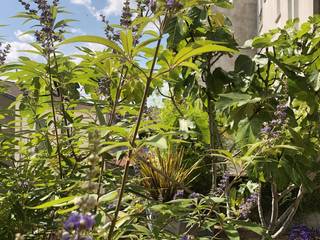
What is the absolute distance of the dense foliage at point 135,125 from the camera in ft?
3.85

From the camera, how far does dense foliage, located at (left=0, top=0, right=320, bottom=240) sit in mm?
1175

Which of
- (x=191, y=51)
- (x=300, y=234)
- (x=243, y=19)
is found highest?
(x=243, y=19)

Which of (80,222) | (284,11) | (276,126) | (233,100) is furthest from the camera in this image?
(284,11)

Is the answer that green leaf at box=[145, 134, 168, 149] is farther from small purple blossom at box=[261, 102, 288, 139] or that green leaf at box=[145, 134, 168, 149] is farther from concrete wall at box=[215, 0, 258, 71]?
concrete wall at box=[215, 0, 258, 71]

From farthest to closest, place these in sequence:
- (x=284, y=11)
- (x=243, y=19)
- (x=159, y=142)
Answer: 1. (x=243, y=19)
2. (x=284, y=11)
3. (x=159, y=142)

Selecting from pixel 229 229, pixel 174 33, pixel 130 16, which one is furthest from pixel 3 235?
pixel 174 33

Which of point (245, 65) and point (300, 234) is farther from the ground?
point (245, 65)

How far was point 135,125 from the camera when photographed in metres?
1.19

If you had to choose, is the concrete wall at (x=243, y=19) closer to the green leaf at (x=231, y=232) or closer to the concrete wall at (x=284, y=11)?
the concrete wall at (x=284, y=11)

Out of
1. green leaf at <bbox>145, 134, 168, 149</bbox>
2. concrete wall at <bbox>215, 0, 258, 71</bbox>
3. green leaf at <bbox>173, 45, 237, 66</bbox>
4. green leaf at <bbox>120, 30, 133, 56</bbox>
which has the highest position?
concrete wall at <bbox>215, 0, 258, 71</bbox>

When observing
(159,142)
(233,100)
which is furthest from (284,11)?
(159,142)

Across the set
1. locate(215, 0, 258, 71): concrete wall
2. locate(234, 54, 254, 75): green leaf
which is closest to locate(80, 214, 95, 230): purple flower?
locate(234, 54, 254, 75): green leaf

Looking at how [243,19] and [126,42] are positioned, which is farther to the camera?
[243,19]

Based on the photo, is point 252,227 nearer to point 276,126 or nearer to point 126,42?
point 276,126
